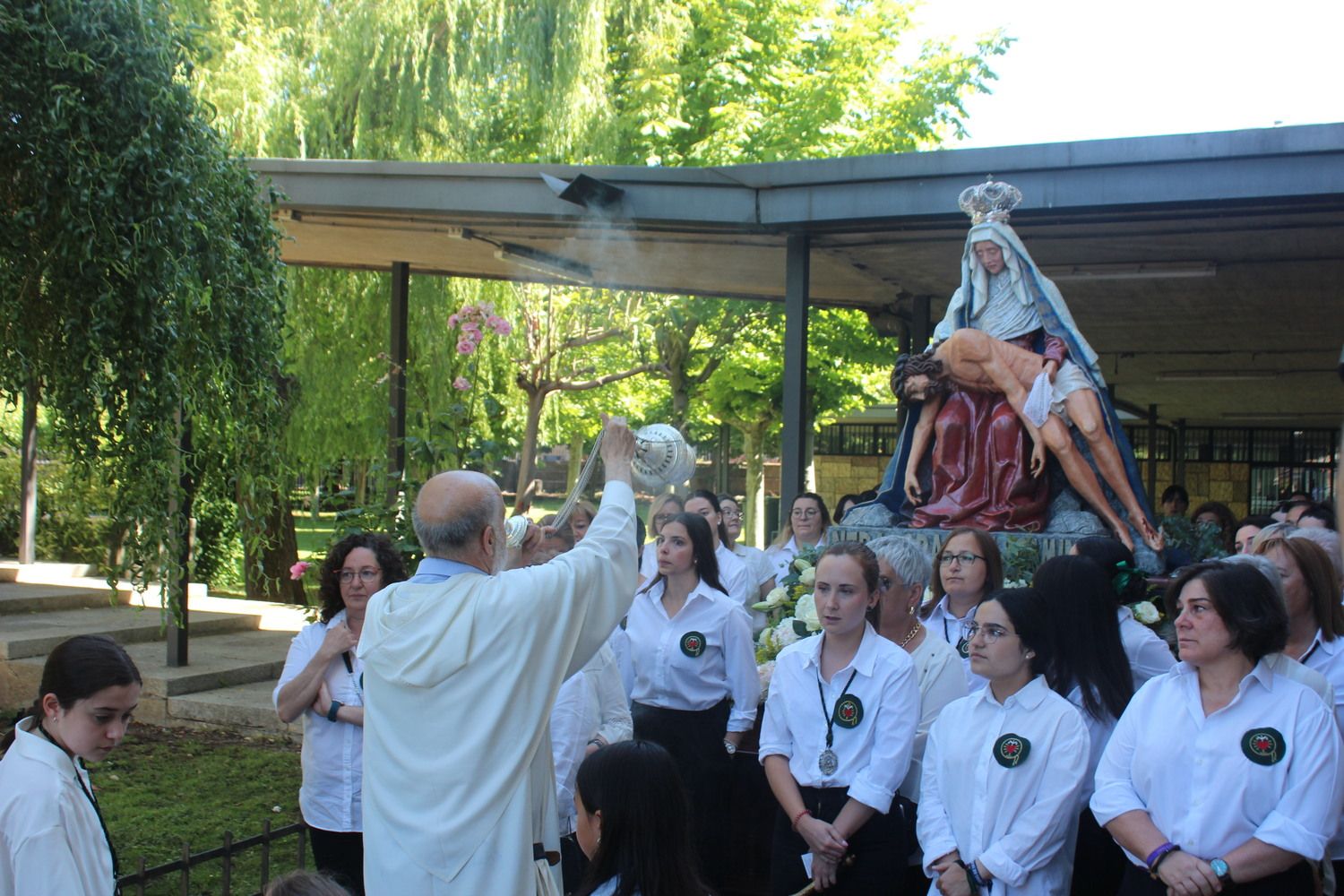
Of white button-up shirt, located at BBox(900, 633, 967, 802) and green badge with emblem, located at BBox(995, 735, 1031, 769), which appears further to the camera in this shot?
white button-up shirt, located at BBox(900, 633, 967, 802)

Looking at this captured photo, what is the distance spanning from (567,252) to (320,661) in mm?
8366

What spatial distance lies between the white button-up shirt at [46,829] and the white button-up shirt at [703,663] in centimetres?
255

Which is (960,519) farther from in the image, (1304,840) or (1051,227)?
(1304,840)

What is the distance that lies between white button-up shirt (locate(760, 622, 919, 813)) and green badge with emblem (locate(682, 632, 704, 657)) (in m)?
0.77

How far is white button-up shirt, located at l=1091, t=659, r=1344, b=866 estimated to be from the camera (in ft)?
10.9

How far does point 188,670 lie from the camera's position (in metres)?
9.55

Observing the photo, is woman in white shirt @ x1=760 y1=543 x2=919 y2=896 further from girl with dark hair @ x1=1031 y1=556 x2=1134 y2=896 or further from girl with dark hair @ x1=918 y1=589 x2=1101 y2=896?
girl with dark hair @ x1=1031 y1=556 x2=1134 y2=896

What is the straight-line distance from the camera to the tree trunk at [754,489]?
2259 cm

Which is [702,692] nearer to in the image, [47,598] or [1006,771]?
[1006,771]

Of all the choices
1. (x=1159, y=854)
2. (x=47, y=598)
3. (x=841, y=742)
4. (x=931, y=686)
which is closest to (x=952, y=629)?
(x=931, y=686)

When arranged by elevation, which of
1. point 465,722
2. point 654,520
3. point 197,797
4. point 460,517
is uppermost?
point 460,517

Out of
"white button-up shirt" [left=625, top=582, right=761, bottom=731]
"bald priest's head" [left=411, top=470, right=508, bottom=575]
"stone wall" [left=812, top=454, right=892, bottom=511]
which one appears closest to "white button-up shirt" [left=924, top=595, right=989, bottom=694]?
"white button-up shirt" [left=625, top=582, right=761, bottom=731]

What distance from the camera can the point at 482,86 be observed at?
16.3m

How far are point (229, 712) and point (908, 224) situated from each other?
6117 millimetres
